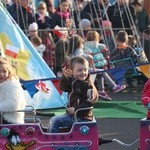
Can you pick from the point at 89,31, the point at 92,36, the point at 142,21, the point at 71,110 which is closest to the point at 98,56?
the point at 92,36

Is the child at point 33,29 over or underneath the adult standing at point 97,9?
underneath

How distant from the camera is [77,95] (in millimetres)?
8430

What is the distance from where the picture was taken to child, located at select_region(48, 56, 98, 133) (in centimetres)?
829

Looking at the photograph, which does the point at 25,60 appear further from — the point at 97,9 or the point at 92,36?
the point at 97,9

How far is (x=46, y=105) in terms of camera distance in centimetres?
1243

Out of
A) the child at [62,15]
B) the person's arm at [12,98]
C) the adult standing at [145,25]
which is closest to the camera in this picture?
the person's arm at [12,98]

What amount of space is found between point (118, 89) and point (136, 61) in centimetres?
85

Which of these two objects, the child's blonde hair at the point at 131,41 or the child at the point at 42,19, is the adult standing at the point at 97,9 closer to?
the child at the point at 42,19

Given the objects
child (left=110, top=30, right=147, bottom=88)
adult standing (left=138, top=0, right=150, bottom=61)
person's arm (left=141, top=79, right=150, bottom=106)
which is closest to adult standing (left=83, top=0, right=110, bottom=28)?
adult standing (left=138, top=0, right=150, bottom=61)

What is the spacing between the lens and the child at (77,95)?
326 inches

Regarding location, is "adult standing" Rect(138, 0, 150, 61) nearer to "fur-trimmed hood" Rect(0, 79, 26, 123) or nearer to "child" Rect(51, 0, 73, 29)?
"child" Rect(51, 0, 73, 29)

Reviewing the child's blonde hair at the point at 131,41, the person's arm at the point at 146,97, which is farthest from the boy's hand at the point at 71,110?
the child's blonde hair at the point at 131,41

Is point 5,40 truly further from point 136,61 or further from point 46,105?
point 136,61

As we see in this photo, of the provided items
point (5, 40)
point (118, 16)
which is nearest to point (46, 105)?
point (5, 40)
